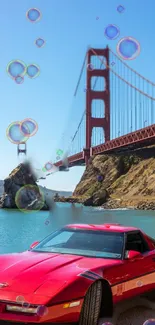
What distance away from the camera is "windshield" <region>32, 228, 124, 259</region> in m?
5.48

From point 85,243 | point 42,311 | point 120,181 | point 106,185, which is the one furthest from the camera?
point 106,185

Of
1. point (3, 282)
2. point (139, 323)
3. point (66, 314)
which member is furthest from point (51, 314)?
point (139, 323)

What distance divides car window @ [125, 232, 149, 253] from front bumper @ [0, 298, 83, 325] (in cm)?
158

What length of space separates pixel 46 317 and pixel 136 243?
2.15 metres

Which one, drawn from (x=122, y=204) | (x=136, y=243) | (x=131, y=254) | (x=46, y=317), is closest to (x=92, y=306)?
(x=46, y=317)

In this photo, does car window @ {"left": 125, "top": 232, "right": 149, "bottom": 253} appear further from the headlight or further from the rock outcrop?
the rock outcrop

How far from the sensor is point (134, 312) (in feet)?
18.2

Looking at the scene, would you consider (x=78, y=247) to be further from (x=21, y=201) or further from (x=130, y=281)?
(x=21, y=201)

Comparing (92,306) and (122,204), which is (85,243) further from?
(122,204)

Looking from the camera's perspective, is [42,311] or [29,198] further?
[29,198]

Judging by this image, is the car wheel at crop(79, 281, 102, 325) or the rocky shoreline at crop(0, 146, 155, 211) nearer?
the car wheel at crop(79, 281, 102, 325)

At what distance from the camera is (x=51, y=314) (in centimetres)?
418

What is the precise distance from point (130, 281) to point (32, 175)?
219 feet

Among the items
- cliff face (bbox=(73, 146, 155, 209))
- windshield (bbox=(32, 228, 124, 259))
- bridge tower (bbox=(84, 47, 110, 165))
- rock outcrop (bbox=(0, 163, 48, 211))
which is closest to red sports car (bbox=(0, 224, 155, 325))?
windshield (bbox=(32, 228, 124, 259))
